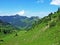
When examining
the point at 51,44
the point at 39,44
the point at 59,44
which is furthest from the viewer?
the point at 39,44

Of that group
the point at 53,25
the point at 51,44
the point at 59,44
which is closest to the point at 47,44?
the point at 51,44

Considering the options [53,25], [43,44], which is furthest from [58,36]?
[53,25]

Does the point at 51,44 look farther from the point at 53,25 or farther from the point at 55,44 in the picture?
the point at 53,25

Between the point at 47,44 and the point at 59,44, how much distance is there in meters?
15.0

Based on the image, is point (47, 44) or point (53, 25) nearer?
point (47, 44)

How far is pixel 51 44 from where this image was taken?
131m

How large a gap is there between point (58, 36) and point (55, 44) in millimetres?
22597

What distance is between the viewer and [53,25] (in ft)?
650

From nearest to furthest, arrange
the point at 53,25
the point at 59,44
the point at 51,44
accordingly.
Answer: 1. the point at 59,44
2. the point at 51,44
3. the point at 53,25

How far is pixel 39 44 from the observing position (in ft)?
467

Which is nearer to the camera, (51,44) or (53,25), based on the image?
(51,44)

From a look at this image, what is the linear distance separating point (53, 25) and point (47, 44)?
66382 millimetres

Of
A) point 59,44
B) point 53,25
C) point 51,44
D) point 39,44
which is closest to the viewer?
point 59,44

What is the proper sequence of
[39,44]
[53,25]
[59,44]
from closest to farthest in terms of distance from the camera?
[59,44], [39,44], [53,25]
